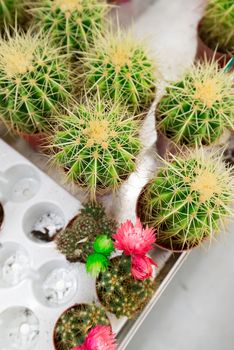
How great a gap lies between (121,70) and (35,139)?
0.95 ft

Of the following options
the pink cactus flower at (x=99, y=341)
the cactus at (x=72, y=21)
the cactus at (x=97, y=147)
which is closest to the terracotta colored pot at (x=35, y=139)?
the cactus at (x=97, y=147)

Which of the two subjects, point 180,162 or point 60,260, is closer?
point 180,162

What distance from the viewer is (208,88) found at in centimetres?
92

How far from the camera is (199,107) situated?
928 mm

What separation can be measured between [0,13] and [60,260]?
0.71 meters

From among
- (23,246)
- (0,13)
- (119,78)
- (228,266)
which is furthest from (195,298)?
(0,13)

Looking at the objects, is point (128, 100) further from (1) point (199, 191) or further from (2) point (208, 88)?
(1) point (199, 191)

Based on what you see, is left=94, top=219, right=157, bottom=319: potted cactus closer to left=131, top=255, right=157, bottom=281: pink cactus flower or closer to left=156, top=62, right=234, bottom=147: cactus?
left=131, top=255, right=157, bottom=281: pink cactus flower

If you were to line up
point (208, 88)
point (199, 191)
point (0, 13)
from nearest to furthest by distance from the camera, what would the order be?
point (199, 191)
point (208, 88)
point (0, 13)

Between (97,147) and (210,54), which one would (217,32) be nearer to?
(210,54)

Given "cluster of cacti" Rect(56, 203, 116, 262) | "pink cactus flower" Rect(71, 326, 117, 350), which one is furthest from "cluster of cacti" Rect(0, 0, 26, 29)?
"pink cactus flower" Rect(71, 326, 117, 350)

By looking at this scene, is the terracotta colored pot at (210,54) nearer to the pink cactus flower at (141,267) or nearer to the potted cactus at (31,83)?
the potted cactus at (31,83)

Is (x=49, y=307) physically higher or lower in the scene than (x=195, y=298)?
lower

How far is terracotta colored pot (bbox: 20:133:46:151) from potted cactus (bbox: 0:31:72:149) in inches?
0.8
